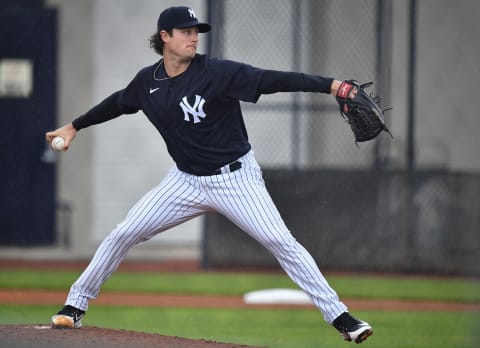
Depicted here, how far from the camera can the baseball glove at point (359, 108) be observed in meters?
5.36

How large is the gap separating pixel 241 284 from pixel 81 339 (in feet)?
16.8

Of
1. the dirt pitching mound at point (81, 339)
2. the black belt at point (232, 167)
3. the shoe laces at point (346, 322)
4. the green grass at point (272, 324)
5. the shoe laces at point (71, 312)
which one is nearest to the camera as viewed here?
the dirt pitching mound at point (81, 339)

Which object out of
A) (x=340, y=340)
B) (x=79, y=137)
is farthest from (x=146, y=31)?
(x=340, y=340)

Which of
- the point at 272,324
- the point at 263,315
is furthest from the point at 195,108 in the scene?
the point at 263,315

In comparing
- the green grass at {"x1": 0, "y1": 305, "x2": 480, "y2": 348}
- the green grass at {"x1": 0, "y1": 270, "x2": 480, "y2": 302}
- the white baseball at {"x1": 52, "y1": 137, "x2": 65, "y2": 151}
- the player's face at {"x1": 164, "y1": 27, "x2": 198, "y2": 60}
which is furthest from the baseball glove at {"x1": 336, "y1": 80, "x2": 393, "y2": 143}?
the green grass at {"x1": 0, "y1": 270, "x2": 480, "y2": 302}

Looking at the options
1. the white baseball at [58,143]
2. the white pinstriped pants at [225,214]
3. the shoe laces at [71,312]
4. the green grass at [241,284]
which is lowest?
the green grass at [241,284]

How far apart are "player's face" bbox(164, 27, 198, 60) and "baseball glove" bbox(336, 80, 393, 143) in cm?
84

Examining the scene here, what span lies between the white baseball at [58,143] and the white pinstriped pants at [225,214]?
52 cm

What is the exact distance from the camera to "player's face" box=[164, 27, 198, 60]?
225 inches

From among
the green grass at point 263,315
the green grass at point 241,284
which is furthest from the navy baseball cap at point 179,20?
the green grass at point 241,284

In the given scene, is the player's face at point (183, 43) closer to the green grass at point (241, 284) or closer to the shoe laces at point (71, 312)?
the shoe laces at point (71, 312)

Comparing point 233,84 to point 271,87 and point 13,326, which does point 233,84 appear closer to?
point 271,87

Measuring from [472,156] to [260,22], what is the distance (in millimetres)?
2626

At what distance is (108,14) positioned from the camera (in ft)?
41.9
